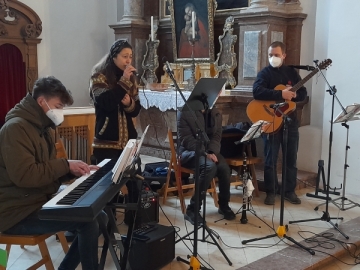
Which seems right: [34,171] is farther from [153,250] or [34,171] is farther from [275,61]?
[275,61]

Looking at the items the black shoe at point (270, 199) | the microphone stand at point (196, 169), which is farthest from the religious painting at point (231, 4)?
the microphone stand at point (196, 169)

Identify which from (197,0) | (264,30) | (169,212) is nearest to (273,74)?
(264,30)

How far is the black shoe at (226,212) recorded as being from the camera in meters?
3.97

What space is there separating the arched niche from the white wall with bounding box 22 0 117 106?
176 mm

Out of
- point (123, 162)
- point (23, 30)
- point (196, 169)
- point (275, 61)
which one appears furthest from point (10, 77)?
point (123, 162)

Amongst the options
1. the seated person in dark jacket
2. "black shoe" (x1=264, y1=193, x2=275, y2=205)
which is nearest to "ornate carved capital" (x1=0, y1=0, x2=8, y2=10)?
the seated person in dark jacket

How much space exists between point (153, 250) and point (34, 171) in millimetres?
1006

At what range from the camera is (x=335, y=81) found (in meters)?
4.82

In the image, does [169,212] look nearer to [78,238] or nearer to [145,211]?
[145,211]

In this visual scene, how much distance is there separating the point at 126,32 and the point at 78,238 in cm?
550

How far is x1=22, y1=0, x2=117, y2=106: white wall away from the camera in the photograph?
7477 mm

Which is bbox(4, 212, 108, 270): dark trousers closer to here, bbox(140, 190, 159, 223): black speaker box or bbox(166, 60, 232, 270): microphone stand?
bbox(166, 60, 232, 270): microphone stand

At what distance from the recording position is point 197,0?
21.2 ft

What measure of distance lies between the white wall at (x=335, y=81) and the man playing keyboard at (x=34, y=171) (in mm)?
3321
